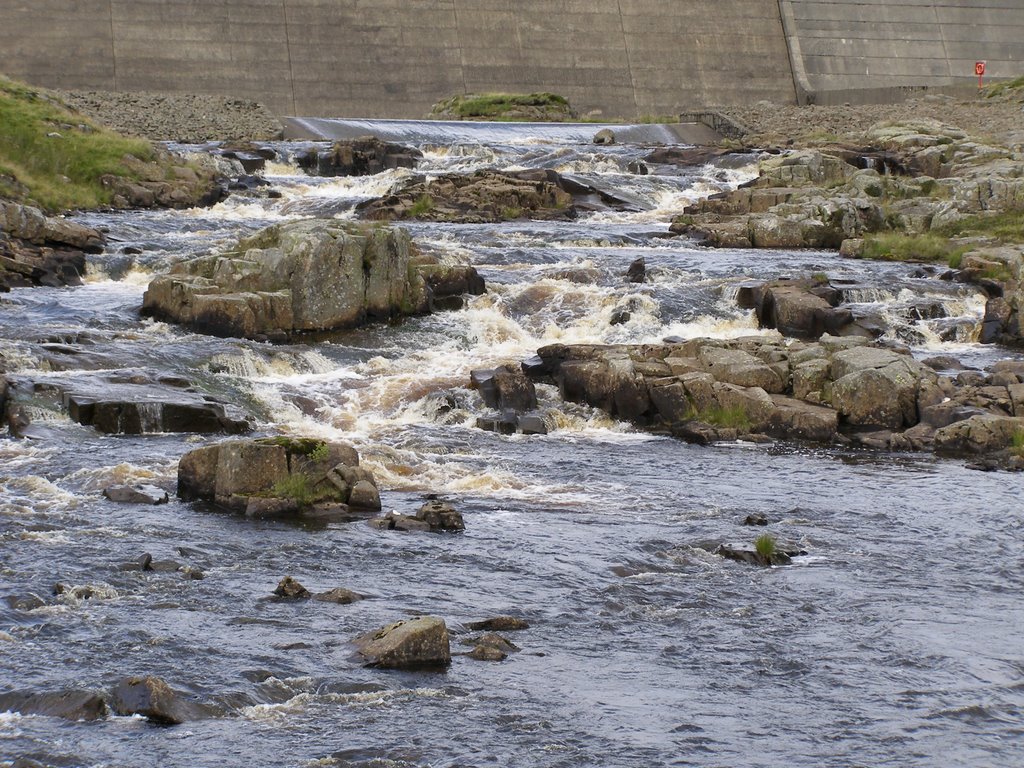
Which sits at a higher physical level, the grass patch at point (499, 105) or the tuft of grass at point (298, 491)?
the grass patch at point (499, 105)

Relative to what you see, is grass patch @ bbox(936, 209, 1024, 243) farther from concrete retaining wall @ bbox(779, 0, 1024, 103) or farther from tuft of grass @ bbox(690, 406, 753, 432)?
concrete retaining wall @ bbox(779, 0, 1024, 103)

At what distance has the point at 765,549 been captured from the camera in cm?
1505

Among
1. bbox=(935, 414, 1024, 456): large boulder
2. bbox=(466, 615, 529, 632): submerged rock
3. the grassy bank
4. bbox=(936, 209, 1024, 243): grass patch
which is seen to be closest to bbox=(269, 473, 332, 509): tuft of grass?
bbox=(466, 615, 529, 632): submerged rock

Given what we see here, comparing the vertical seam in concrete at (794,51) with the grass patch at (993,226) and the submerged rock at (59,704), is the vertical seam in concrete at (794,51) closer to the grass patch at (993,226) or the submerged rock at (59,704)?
the grass patch at (993,226)

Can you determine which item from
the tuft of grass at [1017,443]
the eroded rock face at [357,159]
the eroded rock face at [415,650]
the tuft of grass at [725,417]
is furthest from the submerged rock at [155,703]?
the eroded rock face at [357,159]

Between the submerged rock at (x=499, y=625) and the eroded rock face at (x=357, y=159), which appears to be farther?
the eroded rock face at (x=357, y=159)

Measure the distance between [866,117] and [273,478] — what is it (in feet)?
139

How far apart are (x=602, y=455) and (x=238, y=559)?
7.52m

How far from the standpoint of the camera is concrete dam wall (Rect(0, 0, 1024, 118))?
5575cm

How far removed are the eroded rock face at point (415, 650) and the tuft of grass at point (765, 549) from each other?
455cm

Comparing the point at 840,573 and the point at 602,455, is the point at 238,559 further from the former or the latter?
the point at 602,455

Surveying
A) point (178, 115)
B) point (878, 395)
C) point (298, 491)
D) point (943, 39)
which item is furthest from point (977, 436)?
point (943, 39)

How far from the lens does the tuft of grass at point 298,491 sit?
16.4 metres

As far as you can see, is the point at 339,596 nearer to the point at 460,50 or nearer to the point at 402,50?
the point at 402,50
